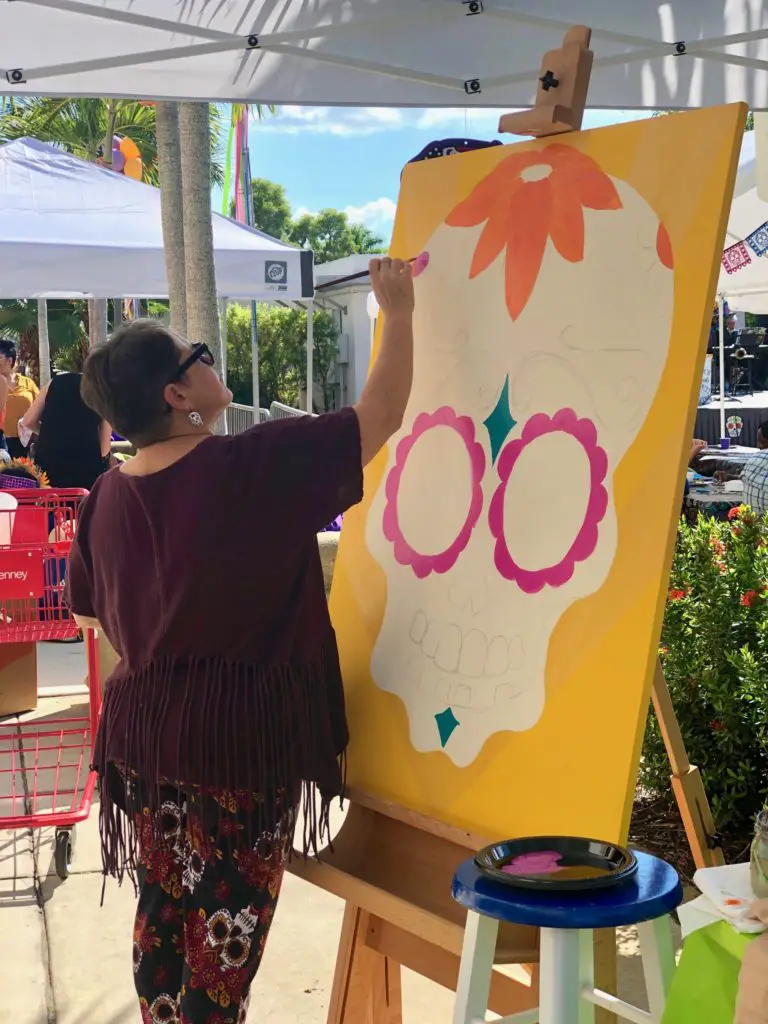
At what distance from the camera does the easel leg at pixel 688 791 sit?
6.58 feet

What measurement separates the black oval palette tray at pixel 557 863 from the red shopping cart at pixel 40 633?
192 centimetres

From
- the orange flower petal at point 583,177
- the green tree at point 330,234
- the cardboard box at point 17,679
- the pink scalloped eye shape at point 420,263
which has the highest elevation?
the green tree at point 330,234

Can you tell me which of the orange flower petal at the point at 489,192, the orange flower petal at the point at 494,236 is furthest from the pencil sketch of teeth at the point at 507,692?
the orange flower petal at the point at 489,192

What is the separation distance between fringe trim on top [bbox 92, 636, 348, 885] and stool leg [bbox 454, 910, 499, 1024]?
0.44m

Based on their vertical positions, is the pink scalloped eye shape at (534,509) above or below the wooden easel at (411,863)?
above

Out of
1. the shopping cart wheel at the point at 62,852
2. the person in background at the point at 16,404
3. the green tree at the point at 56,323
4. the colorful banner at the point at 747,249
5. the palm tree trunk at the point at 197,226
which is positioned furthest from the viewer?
the green tree at the point at 56,323

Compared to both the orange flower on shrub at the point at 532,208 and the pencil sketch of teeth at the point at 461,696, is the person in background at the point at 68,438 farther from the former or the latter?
the pencil sketch of teeth at the point at 461,696

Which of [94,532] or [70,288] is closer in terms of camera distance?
[94,532]

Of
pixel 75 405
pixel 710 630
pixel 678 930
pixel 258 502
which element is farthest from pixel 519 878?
pixel 75 405

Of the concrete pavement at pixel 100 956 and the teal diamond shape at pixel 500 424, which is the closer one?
the teal diamond shape at pixel 500 424

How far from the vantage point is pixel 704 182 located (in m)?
1.75

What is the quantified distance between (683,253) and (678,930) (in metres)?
1.95

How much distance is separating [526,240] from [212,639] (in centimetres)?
88

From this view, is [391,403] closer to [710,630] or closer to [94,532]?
[94,532]
